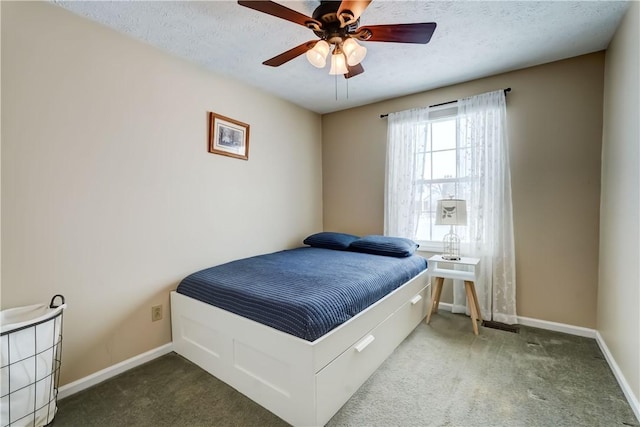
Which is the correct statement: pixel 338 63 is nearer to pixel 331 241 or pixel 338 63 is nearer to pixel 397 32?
pixel 397 32

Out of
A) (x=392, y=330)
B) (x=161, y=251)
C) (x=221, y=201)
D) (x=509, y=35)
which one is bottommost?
(x=392, y=330)

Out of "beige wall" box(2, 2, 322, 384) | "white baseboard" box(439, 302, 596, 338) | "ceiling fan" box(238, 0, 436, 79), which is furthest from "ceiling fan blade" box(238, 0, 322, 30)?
"white baseboard" box(439, 302, 596, 338)

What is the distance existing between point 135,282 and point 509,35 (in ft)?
10.6

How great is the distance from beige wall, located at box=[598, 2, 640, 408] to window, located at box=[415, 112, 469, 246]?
43.6 inches

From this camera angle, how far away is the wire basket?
1302mm

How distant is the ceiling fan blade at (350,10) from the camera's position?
1306 millimetres

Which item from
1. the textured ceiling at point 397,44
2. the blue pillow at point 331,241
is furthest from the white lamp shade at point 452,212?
the textured ceiling at point 397,44

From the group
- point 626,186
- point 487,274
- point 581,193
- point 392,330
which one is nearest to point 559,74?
point 581,193

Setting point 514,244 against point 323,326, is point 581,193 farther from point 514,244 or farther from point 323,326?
point 323,326

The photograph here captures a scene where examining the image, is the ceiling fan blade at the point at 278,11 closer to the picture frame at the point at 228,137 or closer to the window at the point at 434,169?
the picture frame at the point at 228,137

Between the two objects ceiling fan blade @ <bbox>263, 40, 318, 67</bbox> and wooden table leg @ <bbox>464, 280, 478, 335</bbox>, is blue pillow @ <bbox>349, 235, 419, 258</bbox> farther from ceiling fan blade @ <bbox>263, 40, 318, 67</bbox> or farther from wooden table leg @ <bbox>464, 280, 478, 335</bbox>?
ceiling fan blade @ <bbox>263, 40, 318, 67</bbox>

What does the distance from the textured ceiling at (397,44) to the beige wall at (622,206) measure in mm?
288

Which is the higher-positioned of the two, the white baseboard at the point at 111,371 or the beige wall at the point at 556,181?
the beige wall at the point at 556,181

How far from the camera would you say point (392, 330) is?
2092mm
